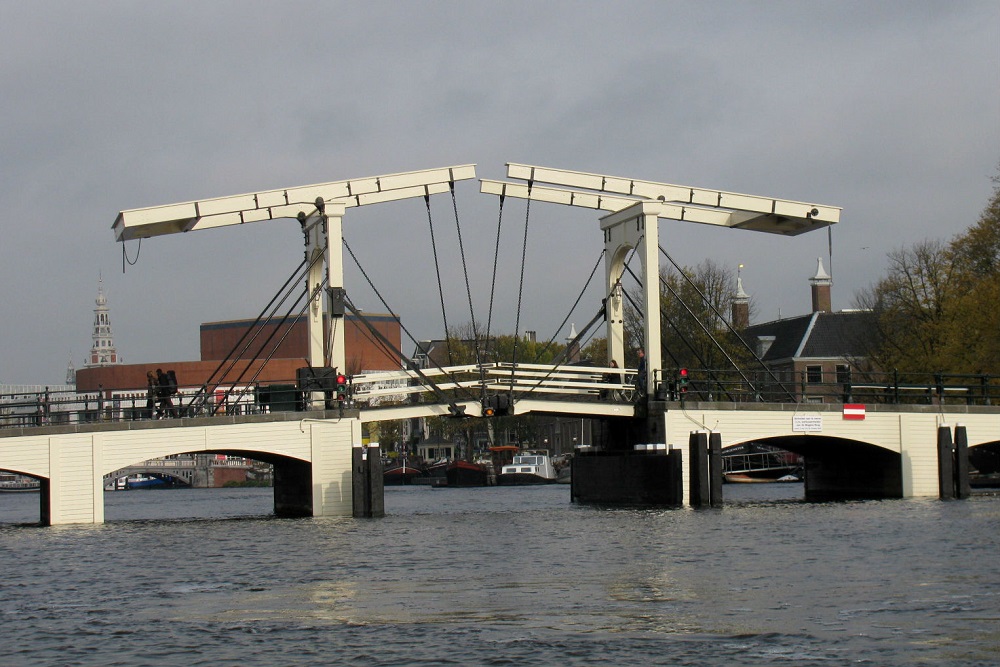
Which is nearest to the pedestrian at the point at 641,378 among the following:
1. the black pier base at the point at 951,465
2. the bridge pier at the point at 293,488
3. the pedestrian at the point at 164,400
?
the bridge pier at the point at 293,488

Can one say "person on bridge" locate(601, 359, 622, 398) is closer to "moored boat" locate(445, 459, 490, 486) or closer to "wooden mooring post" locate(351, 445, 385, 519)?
"wooden mooring post" locate(351, 445, 385, 519)

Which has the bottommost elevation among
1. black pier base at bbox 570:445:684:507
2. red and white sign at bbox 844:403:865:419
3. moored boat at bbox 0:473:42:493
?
moored boat at bbox 0:473:42:493

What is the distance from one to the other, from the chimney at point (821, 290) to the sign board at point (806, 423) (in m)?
50.3

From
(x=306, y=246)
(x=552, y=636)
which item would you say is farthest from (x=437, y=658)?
(x=306, y=246)

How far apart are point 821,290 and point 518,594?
2676 inches

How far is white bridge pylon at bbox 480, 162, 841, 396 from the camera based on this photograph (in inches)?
1172

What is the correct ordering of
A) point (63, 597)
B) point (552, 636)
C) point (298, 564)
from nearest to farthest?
point (552, 636) < point (63, 597) < point (298, 564)

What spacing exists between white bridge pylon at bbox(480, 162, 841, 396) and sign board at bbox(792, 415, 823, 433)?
10.8 ft

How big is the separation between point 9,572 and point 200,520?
507 inches

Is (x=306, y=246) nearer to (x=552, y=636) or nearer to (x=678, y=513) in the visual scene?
(x=678, y=513)

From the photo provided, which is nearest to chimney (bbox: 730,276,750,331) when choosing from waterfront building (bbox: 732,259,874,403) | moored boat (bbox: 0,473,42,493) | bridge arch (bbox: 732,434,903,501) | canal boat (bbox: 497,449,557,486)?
waterfront building (bbox: 732,259,874,403)

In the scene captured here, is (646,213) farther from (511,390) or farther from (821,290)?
(821,290)

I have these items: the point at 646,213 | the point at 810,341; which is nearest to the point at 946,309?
the point at 646,213

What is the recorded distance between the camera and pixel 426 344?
122 meters
